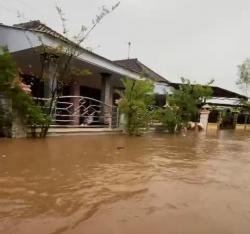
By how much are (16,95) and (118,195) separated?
630 centimetres

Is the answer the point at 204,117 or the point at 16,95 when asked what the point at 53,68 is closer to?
the point at 16,95

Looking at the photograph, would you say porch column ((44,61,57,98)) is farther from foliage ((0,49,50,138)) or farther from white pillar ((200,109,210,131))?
white pillar ((200,109,210,131))

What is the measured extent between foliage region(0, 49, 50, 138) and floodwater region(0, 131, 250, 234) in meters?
2.56

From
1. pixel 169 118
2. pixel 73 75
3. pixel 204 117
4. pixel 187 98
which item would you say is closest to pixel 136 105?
pixel 73 75

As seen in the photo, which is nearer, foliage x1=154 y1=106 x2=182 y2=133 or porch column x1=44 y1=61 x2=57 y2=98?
porch column x1=44 y1=61 x2=57 y2=98

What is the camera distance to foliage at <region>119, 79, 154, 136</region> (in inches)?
601

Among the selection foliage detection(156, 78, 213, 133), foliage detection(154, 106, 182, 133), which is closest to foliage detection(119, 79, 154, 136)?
foliage detection(154, 106, 182, 133)

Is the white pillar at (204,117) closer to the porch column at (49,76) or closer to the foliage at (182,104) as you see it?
the foliage at (182,104)

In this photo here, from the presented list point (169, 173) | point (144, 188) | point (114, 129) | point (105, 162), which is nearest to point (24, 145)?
point (105, 162)

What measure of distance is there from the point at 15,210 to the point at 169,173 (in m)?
3.15

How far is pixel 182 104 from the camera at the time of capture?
64.2 ft

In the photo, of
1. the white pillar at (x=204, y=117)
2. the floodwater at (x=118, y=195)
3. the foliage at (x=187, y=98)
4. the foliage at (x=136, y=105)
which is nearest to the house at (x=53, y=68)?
the foliage at (x=136, y=105)

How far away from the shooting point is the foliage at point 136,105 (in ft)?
50.1

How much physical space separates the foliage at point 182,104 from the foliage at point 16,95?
8.62m
